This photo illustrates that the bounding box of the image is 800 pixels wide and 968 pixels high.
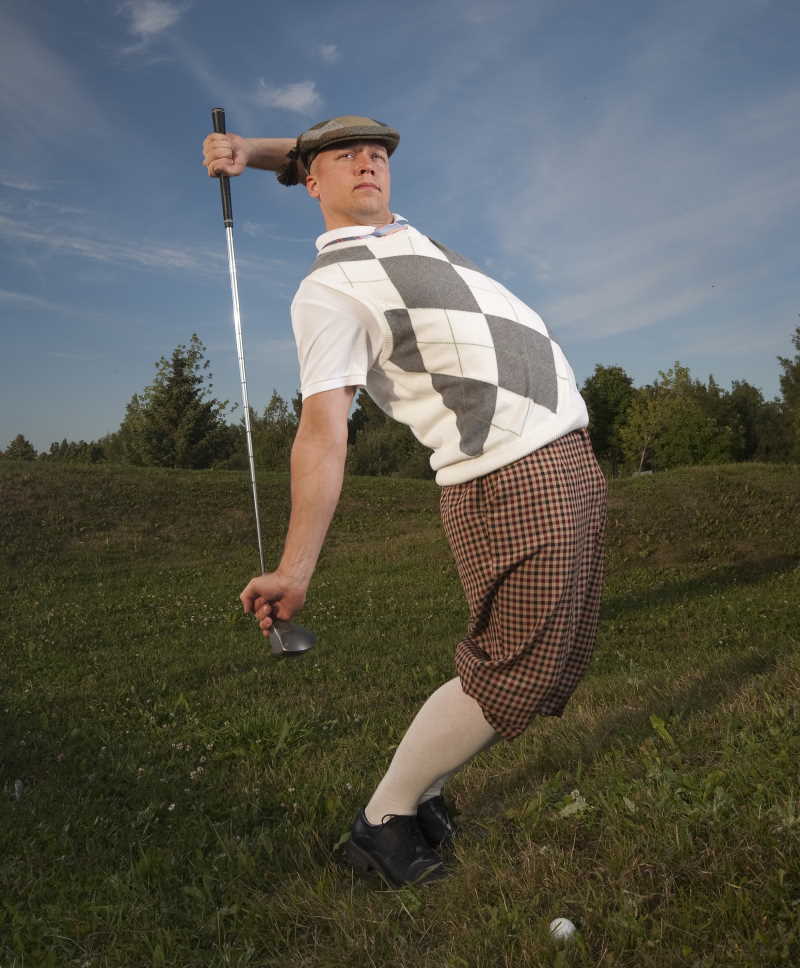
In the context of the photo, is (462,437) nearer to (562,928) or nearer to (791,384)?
(562,928)

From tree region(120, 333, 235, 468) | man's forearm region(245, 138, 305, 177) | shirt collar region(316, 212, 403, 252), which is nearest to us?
shirt collar region(316, 212, 403, 252)

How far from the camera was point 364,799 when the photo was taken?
381 centimetres

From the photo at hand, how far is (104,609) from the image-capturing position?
418 inches

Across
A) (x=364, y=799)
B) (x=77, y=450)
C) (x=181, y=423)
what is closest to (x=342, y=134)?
(x=364, y=799)

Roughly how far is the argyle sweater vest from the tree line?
3645cm

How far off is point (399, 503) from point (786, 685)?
14585 millimetres

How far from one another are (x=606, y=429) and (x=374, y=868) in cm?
5001

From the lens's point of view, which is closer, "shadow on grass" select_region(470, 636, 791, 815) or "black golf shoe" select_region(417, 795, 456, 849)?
"black golf shoe" select_region(417, 795, 456, 849)

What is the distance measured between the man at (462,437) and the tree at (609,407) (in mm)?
48323

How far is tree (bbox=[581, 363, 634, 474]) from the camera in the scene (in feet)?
165

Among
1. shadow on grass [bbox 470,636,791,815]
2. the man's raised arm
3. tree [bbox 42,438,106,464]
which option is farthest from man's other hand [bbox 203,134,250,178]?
tree [bbox 42,438,106,464]

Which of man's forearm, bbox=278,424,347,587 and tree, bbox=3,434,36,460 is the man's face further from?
tree, bbox=3,434,36,460

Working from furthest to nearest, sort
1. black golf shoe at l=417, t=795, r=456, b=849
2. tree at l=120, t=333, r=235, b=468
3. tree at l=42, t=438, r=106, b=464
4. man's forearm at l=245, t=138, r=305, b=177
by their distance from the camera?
1. tree at l=42, t=438, r=106, b=464
2. tree at l=120, t=333, r=235, b=468
3. man's forearm at l=245, t=138, r=305, b=177
4. black golf shoe at l=417, t=795, r=456, b=849

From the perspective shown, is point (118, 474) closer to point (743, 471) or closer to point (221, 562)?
point (221, 562)
